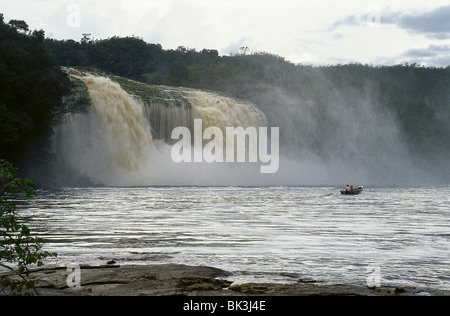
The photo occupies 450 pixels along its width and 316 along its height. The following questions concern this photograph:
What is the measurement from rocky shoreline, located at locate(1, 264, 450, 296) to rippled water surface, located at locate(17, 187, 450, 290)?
98 centimetres

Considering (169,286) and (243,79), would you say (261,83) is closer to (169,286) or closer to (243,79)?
(243,79)

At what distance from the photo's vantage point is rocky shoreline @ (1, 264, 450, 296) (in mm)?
12133

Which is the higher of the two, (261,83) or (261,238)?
(261,83)

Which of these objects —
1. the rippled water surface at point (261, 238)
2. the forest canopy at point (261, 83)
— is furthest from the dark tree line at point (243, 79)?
the rippled water surface at point (261, 238)

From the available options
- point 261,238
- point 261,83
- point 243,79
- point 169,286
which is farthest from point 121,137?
point 243,79

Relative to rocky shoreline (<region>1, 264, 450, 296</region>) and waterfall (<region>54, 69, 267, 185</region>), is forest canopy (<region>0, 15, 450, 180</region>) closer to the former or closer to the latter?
waterfall (<region>54, 69, 267, 185</region>)

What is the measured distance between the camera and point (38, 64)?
58.6m

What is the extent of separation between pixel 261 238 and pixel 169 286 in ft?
30.8

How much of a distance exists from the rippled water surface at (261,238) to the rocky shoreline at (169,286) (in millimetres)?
977

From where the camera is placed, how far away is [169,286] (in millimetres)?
12766

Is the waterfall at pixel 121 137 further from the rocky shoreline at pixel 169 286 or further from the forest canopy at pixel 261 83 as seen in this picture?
the rocky shoreline at pixel 169 286

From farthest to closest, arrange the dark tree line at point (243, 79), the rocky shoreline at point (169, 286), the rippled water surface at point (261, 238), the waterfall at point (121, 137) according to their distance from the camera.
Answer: the dark tree line at point (243, 79) → the waterfall at point (121, 137) → the rippled water surface at point (261, 238) → the rocky shoreline at point (169, 286)

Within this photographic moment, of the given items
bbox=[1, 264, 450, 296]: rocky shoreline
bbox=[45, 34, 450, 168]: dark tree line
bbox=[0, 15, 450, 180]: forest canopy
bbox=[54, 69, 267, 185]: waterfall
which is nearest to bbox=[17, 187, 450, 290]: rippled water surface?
bbox=[1, 264, 450, 296]: rocky shoreline

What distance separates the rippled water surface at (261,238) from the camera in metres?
15.6
